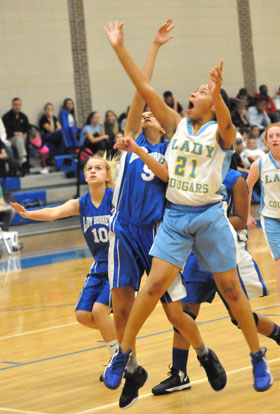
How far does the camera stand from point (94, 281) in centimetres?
495

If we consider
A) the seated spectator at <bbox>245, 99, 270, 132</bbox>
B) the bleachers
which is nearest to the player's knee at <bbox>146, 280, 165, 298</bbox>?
the bleachers

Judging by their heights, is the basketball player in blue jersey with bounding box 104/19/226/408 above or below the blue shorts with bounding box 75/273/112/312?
above

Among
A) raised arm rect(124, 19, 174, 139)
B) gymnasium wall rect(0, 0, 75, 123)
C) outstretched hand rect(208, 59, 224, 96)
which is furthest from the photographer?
gymnasium wall rect(0, 0, 75, 123)

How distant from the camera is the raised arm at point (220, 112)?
12.2ft

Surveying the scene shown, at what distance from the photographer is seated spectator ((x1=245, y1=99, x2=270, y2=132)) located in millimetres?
18828

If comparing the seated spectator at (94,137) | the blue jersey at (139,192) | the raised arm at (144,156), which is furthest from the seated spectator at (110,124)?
the raised arm at (144,156)

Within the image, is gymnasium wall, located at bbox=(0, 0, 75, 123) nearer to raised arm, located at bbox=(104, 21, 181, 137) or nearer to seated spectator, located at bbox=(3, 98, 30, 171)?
seated spectator, located at bbox=(3, 98, 30, 171)

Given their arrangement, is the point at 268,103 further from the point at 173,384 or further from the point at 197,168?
the point at 197,168

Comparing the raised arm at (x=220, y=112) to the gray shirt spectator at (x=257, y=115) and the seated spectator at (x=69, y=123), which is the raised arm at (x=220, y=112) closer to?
the seated spectator at (x=69, y=123)

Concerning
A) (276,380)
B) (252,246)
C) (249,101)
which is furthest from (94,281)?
(249,101)

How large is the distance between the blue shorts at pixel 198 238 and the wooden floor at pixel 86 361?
758mm

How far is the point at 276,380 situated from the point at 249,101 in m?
15.7

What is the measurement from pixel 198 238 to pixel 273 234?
1918mm

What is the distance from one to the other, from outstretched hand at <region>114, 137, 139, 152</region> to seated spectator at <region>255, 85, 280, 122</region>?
52.2 feet
